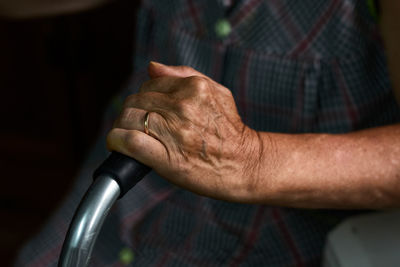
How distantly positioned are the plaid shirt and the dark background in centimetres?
85

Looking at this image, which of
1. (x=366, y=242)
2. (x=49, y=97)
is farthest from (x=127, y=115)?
(x=49, y=97)

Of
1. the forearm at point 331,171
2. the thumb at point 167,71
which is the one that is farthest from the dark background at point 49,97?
the forearm at point 331,171

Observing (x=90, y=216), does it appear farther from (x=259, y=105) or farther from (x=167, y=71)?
(x=259, y=105)

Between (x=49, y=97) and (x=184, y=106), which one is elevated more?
(x=184, y=106)

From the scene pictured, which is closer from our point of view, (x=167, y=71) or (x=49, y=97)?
(x=167, y=71)

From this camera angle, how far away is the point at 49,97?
186cm

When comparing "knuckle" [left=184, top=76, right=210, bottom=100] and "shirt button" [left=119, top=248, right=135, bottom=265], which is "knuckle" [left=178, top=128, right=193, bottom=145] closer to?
"knuckle" [left=184, top=76, right=210, bottom=100]

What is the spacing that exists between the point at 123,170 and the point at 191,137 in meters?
0.10

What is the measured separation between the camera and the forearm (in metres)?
0.61

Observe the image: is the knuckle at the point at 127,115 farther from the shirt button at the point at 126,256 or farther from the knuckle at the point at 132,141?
the shirt button at the point at 126,256

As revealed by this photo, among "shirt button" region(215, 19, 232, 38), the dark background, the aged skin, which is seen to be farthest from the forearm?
the dark background

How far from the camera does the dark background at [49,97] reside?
165 cm

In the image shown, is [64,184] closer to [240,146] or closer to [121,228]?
[121,228]

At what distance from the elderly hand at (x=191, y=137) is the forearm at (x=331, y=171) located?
0.08 ft
